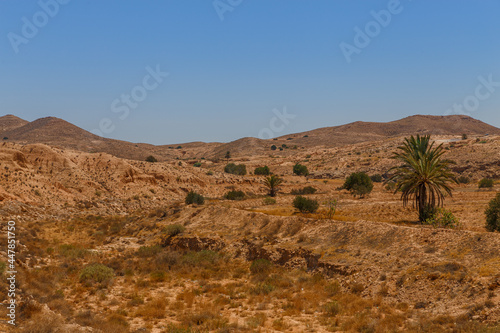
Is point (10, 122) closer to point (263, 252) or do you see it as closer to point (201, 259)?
point (201, 259)

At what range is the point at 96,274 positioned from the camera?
1875cm

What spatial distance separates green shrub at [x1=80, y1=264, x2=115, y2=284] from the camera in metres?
18.3

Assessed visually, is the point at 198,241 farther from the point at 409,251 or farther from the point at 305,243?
the point at 409,251

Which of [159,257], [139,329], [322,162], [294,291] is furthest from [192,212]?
[322,162]

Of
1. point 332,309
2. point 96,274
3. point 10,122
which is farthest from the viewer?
point 10,122

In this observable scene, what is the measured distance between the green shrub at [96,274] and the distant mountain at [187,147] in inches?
3825

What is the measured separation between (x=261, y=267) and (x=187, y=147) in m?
184

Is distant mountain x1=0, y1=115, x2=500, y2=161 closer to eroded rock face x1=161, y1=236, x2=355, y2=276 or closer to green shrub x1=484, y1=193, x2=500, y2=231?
eroded rock face x1=161, y1=236, x2=355, y2=276

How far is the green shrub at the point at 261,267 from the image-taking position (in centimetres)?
1944

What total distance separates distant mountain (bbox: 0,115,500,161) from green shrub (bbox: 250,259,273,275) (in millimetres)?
99339

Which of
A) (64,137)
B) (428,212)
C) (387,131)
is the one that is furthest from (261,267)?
(387,131)

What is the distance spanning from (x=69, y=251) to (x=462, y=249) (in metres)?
22.4

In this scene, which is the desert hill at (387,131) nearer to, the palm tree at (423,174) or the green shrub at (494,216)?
the palm tree at (423,174)

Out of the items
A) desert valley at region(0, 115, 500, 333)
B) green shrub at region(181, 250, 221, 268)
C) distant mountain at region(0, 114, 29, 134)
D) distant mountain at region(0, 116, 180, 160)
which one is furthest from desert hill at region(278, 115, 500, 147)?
green shrub at region(181, 250, 221, 268)
